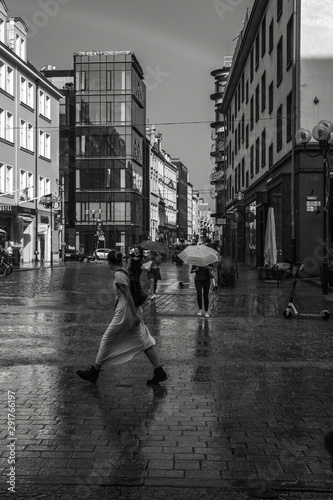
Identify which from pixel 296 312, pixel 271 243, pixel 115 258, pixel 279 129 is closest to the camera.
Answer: pixel 115 258

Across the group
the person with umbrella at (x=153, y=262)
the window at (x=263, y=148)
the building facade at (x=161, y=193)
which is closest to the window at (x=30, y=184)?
the window at (x=263, y=148)

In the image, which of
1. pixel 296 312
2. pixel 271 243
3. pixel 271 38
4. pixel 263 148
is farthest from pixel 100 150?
pixel 296 312

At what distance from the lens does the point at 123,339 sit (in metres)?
7.12

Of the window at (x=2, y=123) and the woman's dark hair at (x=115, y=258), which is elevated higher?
the window at (x=2, y=123)

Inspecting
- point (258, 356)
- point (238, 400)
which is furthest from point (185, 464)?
point (258, 356)

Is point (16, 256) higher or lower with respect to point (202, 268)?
lower

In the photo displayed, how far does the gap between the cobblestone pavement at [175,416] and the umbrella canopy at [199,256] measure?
2.07 metres

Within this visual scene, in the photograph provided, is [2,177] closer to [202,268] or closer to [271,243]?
[271,243]

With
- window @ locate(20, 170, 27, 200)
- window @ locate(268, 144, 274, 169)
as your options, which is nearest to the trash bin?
window @ locate(20, 170, 27, 200)

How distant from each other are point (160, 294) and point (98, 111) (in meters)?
64.7

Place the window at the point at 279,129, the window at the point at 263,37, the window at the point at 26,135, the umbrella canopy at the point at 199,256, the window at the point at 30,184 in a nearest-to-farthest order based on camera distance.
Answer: the umbrella canopy at the point at 199,256, the window at the point at 279,129, the window at the point at 263,37, the window at the point at 26,135, the window at the point at 30,184

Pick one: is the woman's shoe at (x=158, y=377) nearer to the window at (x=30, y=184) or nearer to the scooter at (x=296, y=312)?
the scooter at (x=296, y=312)

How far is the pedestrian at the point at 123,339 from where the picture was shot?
7.07 meters

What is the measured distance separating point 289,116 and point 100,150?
54.9 m
